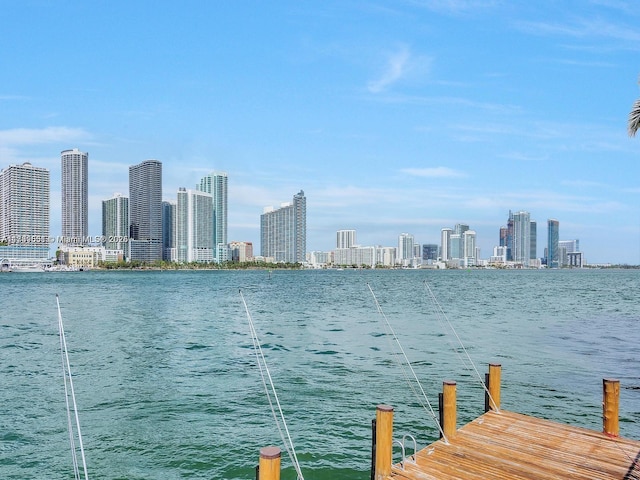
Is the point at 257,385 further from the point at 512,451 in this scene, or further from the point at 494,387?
the point at 512,451

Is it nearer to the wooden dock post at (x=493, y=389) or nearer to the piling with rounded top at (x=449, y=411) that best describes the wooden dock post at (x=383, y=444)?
the piling with rounded top at (x=449, y=411)

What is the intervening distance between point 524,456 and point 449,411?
186cm

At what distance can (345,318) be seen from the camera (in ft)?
160

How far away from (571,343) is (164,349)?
27.0 m

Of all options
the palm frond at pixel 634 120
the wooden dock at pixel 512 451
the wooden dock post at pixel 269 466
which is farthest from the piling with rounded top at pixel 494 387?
the palm frond at pixel 634 120

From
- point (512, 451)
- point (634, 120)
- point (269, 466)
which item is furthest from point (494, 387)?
point (634, 120)

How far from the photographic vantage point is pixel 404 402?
1870cm

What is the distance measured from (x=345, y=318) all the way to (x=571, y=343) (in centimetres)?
2149

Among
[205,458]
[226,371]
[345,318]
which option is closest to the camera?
[205,458]

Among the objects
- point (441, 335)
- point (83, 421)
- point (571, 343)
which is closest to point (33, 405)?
point (83, 421)

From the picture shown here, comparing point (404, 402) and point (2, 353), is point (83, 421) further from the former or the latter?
point (2, 353)

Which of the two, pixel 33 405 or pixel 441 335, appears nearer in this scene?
pixel 33 405

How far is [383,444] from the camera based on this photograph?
9.38 m

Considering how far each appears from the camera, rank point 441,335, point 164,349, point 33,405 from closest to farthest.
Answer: point 33,405, point 164,349, point 441,335
